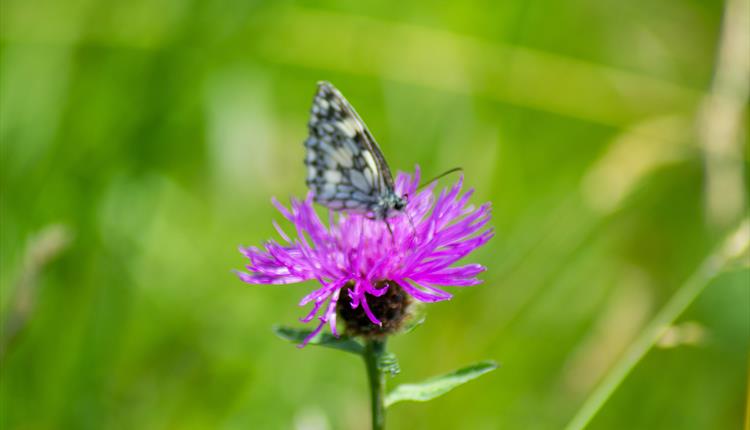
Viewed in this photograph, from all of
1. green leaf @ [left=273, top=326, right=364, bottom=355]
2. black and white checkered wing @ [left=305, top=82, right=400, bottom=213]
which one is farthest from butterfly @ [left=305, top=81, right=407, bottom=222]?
green leaf @ [left=273, top=326, right=364, bottom=355]

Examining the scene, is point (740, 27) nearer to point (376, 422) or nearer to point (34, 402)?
point (376, 422)

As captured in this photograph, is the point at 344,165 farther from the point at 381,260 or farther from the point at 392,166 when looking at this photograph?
the point at 392,166

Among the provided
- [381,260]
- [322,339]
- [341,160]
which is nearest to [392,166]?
[341,160]

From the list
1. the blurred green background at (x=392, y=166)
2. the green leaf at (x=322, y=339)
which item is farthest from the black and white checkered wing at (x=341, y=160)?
the blurred green background at (x=392, y=166)

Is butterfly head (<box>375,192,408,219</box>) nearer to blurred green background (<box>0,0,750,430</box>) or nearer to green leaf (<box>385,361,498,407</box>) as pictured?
green leaf (<box>385,361,498,407</box>)

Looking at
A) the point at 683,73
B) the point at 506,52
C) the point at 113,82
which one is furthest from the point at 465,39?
the point at 113,82
